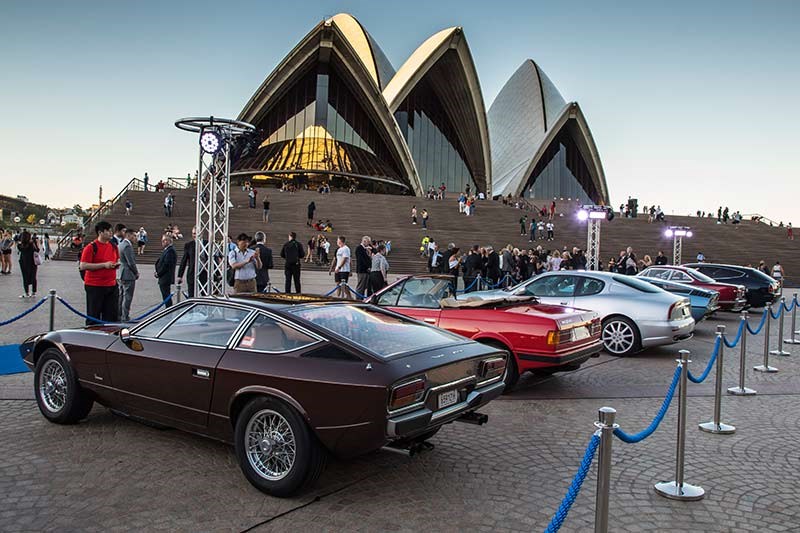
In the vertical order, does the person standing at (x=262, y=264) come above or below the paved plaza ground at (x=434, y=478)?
above

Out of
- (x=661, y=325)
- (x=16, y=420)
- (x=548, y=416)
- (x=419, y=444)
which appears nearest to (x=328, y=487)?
(x=419, y=444)

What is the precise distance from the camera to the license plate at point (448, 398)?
13.7ft

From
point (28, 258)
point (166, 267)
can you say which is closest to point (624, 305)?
point (166, 267)

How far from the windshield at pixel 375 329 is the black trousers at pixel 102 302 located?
586 centimetres

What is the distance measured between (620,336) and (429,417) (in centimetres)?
669

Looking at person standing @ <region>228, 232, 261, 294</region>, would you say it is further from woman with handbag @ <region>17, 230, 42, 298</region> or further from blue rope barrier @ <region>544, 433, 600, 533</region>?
blue rope barrier @ <region>544, 433, 600, 533</region>

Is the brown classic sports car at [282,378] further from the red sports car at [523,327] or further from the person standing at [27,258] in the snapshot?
the person standing at [27,258]

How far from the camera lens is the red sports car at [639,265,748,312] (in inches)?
622

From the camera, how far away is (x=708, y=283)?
15922 mm

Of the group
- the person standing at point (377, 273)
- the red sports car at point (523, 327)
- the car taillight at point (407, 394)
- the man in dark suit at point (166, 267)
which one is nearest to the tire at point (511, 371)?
the red sports car at point (523, 327)

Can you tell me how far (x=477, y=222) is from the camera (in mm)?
38625

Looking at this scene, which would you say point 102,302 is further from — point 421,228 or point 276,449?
point 421,228

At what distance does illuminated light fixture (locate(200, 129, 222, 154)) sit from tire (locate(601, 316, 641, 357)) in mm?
7838

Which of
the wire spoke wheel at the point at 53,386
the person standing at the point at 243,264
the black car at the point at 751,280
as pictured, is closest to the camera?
the wire spoke wheel at the point at 53,386
